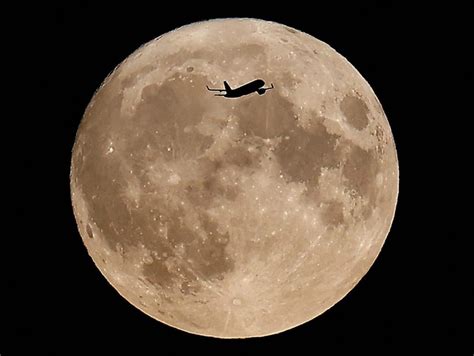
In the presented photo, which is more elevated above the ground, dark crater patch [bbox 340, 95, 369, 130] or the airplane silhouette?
the airplane silhouette

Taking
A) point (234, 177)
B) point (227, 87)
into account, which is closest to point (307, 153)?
point (234, 177)

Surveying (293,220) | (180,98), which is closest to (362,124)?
(293,220)

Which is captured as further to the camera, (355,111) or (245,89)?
(355,111)

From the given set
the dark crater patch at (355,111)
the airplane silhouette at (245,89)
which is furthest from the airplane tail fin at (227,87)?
the dark crater patch at (355,111)

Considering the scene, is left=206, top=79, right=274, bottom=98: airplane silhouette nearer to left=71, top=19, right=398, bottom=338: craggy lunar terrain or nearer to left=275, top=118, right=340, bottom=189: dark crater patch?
left=71, top=19, right=398, bottom=338: craggy lunar terrain

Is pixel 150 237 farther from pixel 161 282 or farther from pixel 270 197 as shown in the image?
pixel 270 197

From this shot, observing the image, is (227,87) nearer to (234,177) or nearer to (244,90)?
(244,90)

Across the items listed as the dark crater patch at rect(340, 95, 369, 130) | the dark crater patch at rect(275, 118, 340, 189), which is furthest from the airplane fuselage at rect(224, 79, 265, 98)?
the dark crater patch at rect(340, 95, 369, 130)

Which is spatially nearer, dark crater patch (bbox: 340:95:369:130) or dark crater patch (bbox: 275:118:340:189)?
dark crater patch (bbox: 275:118:340:189)

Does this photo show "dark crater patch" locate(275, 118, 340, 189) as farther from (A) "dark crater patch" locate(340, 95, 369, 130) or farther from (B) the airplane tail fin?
(B) the airplane tail fin
